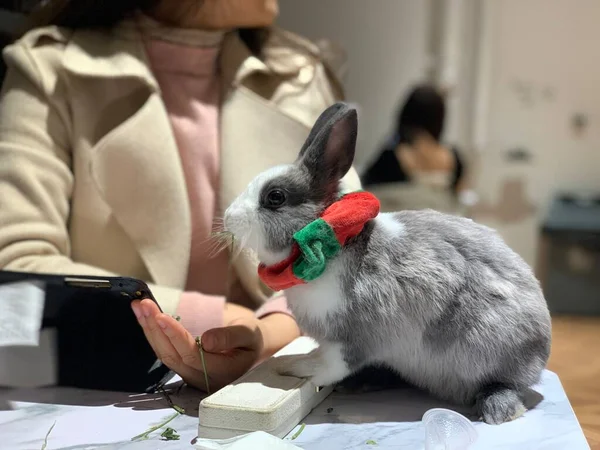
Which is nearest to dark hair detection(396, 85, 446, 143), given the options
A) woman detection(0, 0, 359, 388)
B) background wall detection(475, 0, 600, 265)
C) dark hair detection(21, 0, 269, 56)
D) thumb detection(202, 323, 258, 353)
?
background wall detection(475, 0, 600, 265)

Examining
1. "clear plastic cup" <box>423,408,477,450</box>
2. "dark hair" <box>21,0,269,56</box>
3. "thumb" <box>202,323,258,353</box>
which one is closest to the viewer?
"clear plastic cup" <box>423,408,477,450</box>

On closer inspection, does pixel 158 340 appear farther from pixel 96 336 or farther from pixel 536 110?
pixel 536 110

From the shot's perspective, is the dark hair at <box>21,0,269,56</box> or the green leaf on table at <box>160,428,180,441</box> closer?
the green leaf on table at <box>160,428,180,441</box>

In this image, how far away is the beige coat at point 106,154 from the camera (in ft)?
2.80

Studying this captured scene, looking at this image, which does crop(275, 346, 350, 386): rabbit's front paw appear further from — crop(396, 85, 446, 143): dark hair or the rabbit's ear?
crop(396, 85, 446, 143): dark hair

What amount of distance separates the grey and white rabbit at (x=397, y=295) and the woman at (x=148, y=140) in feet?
0.52

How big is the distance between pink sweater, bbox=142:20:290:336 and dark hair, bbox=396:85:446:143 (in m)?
0.69

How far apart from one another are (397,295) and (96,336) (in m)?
0.36

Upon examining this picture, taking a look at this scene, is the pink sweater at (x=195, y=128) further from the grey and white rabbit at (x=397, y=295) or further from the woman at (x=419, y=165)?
the woman at (x=419, y=165)

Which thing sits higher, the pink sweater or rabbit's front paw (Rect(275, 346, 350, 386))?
the pink sweater

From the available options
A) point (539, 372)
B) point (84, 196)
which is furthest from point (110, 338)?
point (539, 372)

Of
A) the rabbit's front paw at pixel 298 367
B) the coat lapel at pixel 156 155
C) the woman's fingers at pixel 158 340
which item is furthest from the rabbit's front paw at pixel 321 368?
the coat lapel at pixel 156 155

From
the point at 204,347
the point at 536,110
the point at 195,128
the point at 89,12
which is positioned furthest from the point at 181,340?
the point at 536,110

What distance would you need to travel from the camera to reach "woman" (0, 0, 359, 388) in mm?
836
